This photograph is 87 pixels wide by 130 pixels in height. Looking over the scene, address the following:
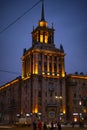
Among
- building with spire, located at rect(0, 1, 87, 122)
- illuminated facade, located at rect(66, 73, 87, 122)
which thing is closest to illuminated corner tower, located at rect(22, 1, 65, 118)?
building with spire, located at rect(0, 1, 87, 122)

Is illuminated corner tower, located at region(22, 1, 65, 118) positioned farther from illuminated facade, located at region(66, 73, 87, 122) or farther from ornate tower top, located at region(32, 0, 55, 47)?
illuminated facade, located at region(66, 73, 87, 122)

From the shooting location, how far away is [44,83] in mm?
93062

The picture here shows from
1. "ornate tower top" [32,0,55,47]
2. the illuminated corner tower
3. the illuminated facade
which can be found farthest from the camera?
"ornate tower top" [32,0,55,47]

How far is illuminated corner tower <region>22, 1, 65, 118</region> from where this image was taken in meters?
91.1

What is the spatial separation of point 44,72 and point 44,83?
13.0ft

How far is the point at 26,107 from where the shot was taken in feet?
309

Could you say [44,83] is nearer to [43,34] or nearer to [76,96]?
[76,96]

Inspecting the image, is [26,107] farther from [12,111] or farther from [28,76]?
[12,111]

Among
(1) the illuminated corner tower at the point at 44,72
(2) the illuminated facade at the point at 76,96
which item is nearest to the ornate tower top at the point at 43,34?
(1) the illuminated corner tower at the point at 44,72

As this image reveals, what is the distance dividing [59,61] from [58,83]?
867cm

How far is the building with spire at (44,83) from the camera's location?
91.1 m

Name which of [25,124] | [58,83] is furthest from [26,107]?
[25,124]

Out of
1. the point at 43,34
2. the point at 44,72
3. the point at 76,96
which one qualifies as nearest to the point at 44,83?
the point at 44,72

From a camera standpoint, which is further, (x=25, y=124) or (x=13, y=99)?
(x=13, y=99)
